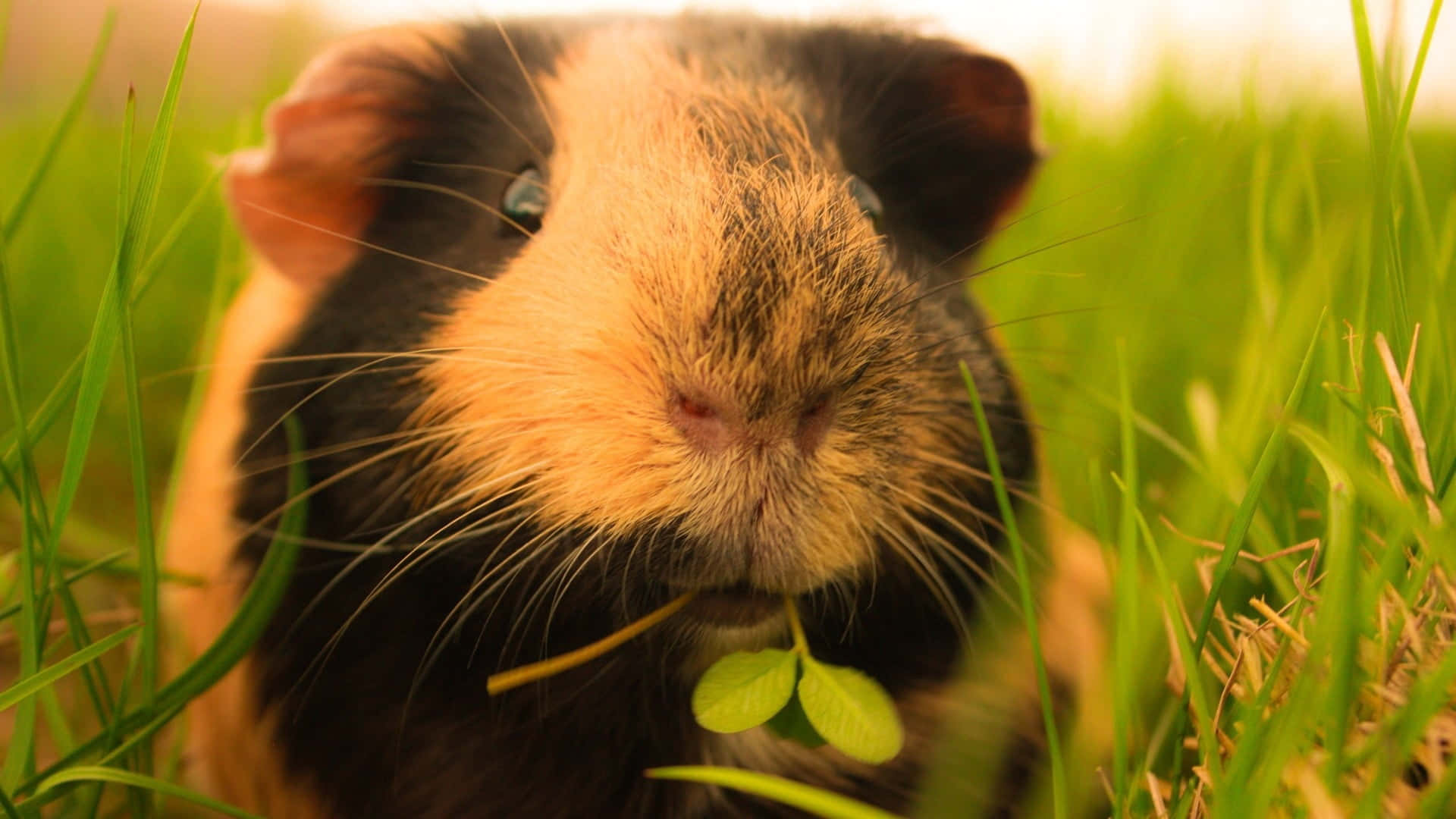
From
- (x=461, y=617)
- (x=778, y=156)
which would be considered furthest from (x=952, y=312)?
(x=461, y=617)

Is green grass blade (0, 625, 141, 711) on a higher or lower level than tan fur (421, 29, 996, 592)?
lower

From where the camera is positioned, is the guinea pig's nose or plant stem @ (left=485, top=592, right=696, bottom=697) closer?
the guinea pig's nose

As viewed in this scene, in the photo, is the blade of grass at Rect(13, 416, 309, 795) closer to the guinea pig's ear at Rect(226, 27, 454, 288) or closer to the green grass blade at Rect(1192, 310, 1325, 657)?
the guinea pig's ear at Rect(226, 27, 454, 288)

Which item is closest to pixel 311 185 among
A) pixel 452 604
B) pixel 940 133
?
pixel 452 604

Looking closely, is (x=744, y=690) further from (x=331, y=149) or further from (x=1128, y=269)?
(x=1128, y=269)

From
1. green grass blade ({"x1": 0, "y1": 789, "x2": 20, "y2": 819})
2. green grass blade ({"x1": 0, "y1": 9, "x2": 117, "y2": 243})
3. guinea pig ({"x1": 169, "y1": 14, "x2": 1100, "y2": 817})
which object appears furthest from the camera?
green grass blade ({"x1": 0, "y1": 9, "x2": 117, "y2": 243})

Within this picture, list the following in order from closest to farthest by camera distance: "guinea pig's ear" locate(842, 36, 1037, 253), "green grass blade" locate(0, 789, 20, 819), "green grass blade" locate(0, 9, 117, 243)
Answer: "green grass blade" locate(0, 789, 20, 819) → "green grass blade" locate(0, 9, 117, 243) → "guinea pig's ear" locate(842, 36, 1037, 253)

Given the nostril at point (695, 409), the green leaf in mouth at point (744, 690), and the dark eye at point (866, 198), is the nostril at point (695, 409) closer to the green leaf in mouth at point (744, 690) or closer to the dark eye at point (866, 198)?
the green leaf in mouth at point (744, 690)

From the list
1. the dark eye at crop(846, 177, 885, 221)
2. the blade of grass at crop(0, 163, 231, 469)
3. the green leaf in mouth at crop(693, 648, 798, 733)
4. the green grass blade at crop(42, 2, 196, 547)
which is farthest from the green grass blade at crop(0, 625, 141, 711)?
the dark eye at crop(846, 177, 885, 221)

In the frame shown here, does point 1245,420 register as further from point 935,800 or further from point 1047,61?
point 1047,61

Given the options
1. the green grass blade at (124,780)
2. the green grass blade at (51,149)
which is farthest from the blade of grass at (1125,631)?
the green grass blade at (51,149)
